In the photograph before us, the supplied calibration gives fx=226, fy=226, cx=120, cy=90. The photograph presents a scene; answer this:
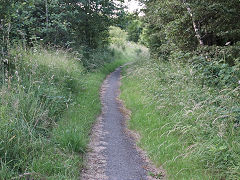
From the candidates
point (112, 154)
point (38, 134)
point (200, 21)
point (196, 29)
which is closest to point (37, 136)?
point (38, 134)

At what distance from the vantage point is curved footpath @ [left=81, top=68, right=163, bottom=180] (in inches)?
146

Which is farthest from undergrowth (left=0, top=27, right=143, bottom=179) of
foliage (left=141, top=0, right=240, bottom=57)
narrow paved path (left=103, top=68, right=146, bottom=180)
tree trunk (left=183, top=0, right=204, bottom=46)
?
foliage (left=141, top=0, right=240, bottom=57)

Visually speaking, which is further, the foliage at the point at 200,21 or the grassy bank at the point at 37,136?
the foliage at the point at 200,21

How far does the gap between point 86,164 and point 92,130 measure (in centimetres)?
151

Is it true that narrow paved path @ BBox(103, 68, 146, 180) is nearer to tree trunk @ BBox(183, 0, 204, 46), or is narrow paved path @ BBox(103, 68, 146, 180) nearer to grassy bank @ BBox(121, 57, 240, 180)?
grassy bank @ BBox(121, 57, 240, 180)

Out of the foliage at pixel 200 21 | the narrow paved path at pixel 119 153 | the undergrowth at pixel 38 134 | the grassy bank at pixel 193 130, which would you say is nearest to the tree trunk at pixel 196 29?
the foliage at pixel 200 21

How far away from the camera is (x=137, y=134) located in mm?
5434

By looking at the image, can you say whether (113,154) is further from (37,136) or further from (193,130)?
(193,130)

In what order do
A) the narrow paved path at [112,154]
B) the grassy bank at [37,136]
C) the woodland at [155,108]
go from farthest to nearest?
1. the narrow paved path at [112,154]
2. the woodland at [155,108]
3. the grassy bank at [37,136]

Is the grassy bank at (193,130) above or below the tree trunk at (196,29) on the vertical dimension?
below

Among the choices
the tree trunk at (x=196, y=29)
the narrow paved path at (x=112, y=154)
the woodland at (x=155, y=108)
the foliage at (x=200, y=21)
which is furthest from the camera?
the tree trunk at (x=196, y=29)

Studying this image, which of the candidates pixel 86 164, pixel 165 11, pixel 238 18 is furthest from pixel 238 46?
pixel 86 164

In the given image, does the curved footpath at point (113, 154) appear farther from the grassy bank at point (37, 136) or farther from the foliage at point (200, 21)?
the foliage at point (200, 21)

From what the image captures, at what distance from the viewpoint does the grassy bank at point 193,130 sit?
11.5ft
